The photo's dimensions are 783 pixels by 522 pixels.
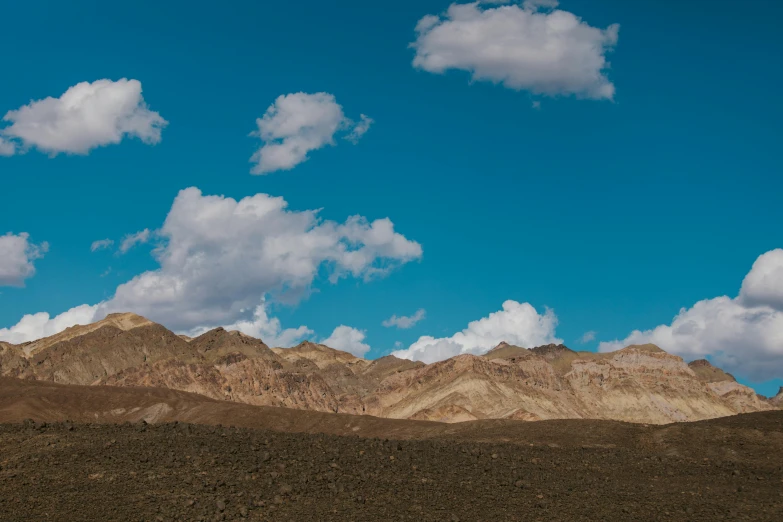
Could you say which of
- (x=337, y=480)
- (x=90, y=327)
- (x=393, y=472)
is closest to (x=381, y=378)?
(x=90, y=327)

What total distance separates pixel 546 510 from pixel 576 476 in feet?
14.9

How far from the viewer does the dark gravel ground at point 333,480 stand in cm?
1995

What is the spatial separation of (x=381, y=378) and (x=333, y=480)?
16918cm

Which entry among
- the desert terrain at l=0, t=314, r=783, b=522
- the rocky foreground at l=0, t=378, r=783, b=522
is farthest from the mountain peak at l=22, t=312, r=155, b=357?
the rocky foreground at l=0, t=378, r=783, b=522

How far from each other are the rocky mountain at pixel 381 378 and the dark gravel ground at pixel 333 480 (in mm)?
100344

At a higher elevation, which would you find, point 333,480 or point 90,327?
point 90,327

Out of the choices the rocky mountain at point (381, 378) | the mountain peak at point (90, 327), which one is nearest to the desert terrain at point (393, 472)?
the rocky mountain at point (381, 378)

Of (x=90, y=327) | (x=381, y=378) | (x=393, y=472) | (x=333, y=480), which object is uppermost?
(x=90, y=327)

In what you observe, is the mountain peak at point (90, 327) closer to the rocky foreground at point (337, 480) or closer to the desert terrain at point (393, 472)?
the desert terrain at point (393, 472)

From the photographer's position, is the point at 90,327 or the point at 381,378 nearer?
the point at 90,327

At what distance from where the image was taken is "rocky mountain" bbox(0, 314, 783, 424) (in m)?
144

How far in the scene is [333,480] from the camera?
2253 centimetres

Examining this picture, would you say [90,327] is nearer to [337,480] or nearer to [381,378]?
[381,378]

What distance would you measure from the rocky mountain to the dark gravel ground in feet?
329
